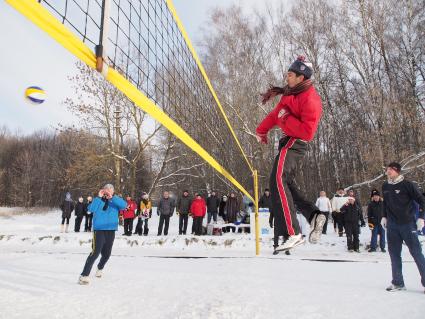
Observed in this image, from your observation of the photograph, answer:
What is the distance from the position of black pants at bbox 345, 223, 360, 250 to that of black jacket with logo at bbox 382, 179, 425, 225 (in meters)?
4.31

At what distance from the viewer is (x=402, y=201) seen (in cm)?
507

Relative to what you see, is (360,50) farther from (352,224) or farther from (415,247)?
(415,247)

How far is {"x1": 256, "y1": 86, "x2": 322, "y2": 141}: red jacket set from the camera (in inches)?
118

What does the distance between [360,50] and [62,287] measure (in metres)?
17.1

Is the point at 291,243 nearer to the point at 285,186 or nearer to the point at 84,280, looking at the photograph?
the point at 285,186

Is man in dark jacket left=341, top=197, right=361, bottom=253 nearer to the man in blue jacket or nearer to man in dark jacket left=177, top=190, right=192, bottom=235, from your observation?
man in dark jacket left=177, top=190, right=192, bottom=235

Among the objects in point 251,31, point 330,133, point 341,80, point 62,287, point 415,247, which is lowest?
point 62,287

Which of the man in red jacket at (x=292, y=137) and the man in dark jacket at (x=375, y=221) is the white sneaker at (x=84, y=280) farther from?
the man in dark jacket at (x=375, y=221)

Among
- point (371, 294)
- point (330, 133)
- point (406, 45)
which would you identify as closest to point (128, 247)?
point (371, 294)

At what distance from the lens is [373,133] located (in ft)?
57.7

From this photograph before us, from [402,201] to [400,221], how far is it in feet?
0.93

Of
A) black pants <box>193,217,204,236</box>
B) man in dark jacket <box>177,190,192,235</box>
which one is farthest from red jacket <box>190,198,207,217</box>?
man in dark jacket <box>177,190,192,235</box>

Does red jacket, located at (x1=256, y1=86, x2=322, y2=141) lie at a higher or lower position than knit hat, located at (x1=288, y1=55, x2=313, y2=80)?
lower

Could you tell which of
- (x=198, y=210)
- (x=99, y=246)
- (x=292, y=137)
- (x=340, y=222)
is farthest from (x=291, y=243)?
(x=198, y=210)
